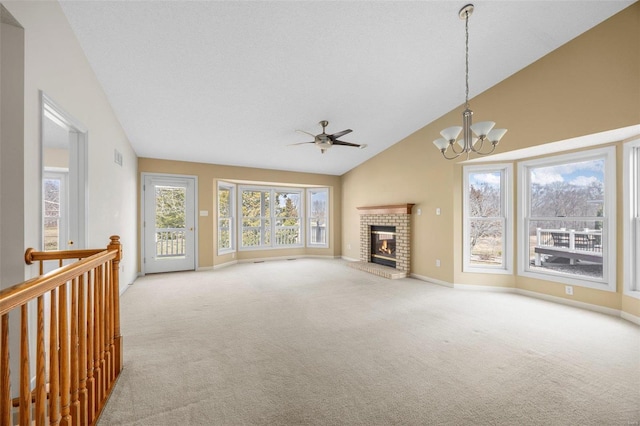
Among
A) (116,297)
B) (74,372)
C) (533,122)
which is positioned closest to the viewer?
(74,372)

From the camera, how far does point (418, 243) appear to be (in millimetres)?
5398

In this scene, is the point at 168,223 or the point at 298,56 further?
the point at 168,223

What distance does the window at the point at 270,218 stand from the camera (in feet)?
23.7

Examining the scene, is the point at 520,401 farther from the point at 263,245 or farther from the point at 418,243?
the point at 263,245

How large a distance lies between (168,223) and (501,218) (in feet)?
20.9

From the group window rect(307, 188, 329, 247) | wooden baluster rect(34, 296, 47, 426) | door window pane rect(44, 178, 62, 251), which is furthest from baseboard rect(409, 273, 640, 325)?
door window pane rect(44, 178, 62, 251)

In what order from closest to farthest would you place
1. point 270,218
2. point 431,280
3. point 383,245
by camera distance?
point 431,280, point 383,245, point 270,218

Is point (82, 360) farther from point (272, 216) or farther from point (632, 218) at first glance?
point (272, 216)

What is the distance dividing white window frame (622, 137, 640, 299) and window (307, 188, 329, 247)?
5822 mm

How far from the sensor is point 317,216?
8031 mm

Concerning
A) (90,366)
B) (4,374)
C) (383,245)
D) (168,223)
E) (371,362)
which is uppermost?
(168,223)

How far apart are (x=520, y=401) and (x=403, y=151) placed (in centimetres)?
462

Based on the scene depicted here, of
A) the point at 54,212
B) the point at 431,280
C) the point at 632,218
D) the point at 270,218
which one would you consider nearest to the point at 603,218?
the point at 632,218

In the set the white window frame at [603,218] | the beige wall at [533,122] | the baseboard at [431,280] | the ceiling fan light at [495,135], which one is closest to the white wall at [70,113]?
the ceiling fan light at [495,135]
